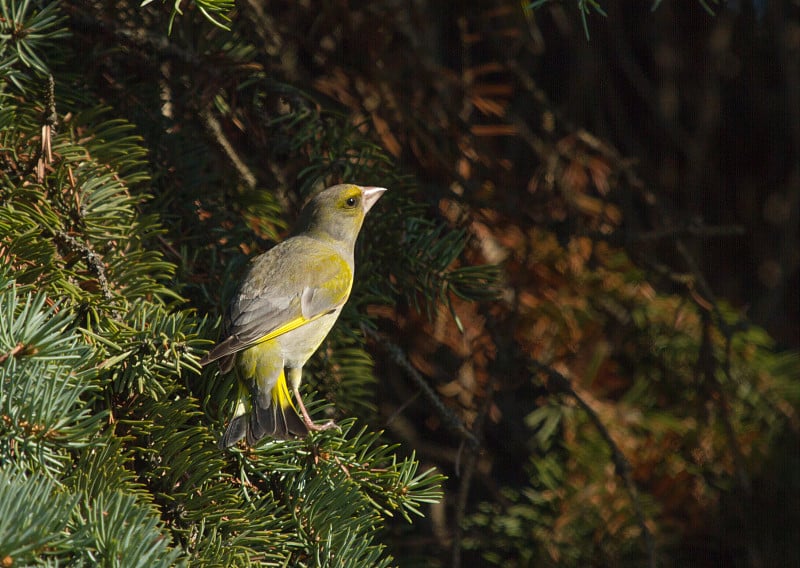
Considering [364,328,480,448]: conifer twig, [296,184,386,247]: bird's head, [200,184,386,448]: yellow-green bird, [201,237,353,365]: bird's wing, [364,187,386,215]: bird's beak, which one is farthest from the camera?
[296,184,386,247]: bird's head

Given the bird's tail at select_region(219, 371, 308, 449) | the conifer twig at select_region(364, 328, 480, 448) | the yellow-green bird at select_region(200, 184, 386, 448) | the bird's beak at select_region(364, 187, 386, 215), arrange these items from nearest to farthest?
1. the bird's tail at select_region(219, 371, 308, 449)
2. the yellow-green bird at select_region(200, 184, 386, 448)
3. the conifer twig at select_region(364, 328, 480, 448)
4. the bird's beak at select_region(364, 187, 386, 215)

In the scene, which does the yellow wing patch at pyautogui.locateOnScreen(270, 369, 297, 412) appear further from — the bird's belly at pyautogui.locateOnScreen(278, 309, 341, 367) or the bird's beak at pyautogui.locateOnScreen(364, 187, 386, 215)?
the bird's beak at pyautogui.locateOnScreen(364, 187, 386, 215)

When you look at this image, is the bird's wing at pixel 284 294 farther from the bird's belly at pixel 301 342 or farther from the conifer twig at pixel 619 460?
the conifer twig at pixel 619 460

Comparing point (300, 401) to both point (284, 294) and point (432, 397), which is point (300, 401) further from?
point (284, 294)

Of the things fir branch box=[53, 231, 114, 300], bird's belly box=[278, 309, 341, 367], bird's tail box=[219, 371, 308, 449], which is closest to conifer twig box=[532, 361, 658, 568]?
bird's belly box=[278, 309, 341, 367]

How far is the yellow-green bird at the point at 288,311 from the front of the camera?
163 cm

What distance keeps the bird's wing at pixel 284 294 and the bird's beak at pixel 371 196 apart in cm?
20

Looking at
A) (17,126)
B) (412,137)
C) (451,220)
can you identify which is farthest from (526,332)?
(17,126)

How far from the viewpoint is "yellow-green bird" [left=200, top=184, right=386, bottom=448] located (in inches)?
64.2

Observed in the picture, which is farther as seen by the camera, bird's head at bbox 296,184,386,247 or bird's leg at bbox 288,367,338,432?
bird's head at bbox 296,184,386,247

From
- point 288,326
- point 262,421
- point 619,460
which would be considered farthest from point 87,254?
point 619,460

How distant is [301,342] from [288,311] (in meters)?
0.14

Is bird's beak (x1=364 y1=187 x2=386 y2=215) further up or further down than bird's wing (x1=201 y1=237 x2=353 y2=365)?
further up

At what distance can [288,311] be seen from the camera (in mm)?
2154
